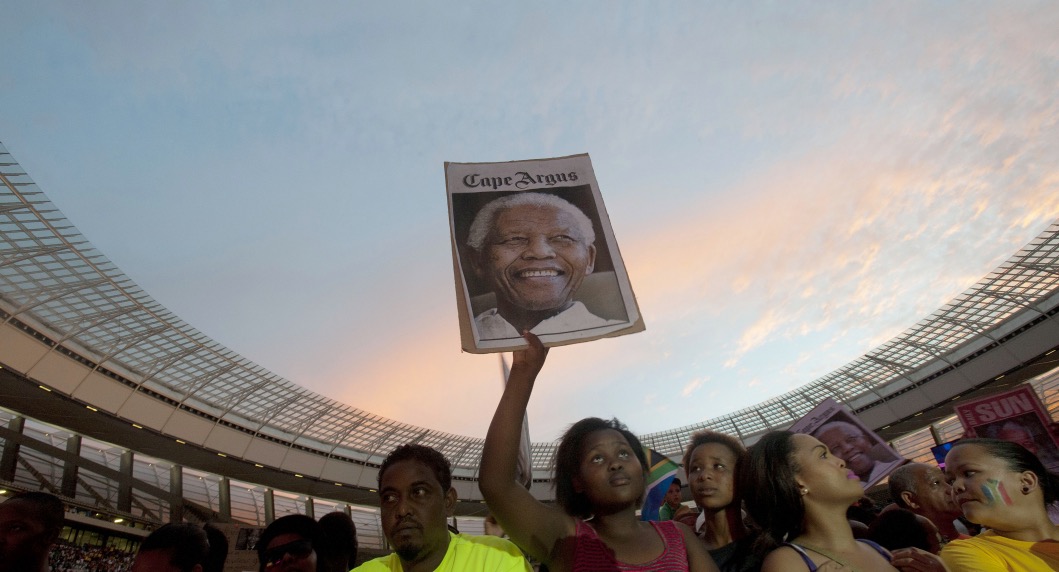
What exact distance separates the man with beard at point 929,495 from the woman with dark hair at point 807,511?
9.69 ft

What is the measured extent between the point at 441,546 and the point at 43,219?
81.6ft

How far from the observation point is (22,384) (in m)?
23.6

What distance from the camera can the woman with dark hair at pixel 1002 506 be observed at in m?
2.76

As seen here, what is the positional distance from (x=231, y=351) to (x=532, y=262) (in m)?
31.4

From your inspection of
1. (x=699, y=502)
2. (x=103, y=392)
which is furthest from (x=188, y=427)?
(x=699, y=502)

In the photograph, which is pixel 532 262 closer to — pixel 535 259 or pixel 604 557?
pixel 535 259

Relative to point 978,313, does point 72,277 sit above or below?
above

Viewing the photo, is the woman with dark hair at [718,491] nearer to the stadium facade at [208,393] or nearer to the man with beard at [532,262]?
the man with beard at [532,262]

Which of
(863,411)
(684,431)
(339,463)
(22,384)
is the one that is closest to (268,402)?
(339,463)

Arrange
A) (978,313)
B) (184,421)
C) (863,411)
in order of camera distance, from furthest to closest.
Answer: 1. (863,411)
2. (978,313)
3. (184,421)

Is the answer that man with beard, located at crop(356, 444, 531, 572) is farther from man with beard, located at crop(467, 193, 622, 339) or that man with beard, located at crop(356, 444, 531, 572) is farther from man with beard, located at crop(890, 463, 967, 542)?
man with beard, located at crop(890, 463, 967, 542)

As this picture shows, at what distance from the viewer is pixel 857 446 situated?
6.62m

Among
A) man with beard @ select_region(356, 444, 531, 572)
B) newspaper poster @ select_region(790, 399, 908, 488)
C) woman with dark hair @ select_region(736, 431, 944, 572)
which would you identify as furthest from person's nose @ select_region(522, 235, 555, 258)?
newspaper poster @ select_region(790, 399, 908, 488)

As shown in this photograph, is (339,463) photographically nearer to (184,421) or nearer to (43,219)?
(184,421)
